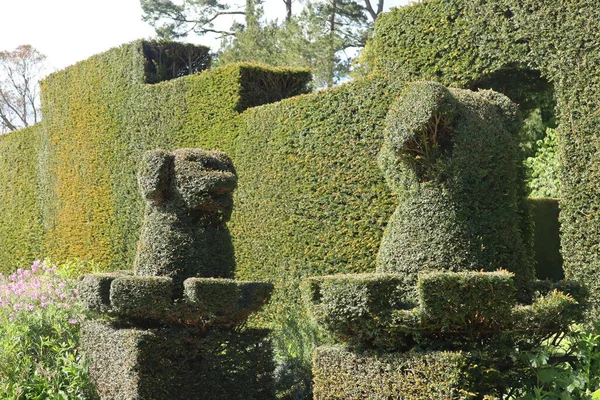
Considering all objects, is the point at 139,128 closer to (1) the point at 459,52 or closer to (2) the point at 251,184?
(2) the point at 251,184

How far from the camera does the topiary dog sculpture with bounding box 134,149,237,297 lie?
6.28 metres

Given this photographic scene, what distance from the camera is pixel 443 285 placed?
429 centimetres

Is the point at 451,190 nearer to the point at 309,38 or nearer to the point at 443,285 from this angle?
the point at 443,285

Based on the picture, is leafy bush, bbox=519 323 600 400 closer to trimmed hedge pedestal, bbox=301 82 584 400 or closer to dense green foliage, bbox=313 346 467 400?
trimmed hedge pedestal, bbox=301 82 584 400

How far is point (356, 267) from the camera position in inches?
328

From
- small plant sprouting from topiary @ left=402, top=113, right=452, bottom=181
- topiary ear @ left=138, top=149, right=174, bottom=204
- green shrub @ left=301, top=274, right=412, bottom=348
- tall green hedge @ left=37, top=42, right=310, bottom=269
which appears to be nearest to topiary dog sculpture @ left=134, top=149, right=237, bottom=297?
topiary ear @ left=138, top=149, right=174, bottom=204

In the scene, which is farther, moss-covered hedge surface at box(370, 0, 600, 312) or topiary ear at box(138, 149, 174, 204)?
moss-covered hedge surface at box(370, 0, 600, 312)

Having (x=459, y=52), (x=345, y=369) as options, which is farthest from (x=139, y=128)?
(x=345, y=369)

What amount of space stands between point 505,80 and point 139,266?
448 centimetres

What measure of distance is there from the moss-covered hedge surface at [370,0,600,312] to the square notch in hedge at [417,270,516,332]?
3.07 meters

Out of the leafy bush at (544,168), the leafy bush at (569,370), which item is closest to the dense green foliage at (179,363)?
the leafy bush at (569,370)

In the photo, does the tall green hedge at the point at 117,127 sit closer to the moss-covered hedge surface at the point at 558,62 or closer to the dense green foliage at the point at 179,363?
the moss-covered hedge surface at the point at 558,62

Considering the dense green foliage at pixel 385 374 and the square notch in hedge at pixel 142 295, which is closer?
the dense green foliage at pixel 385 374

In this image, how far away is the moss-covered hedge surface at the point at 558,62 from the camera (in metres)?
7.00
